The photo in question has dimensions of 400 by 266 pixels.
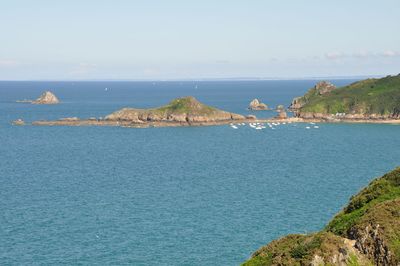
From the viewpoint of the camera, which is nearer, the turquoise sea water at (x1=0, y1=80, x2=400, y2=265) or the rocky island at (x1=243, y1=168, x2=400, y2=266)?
the rocky island at (x1=243, y1=168, x2=400, y2=266)

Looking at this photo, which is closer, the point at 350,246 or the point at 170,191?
the point at 350,246

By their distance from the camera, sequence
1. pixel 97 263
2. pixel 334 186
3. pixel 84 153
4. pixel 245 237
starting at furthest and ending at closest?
pixel 84 153 < pixel 334 186 < pixel 245 237 < pixel 97 263

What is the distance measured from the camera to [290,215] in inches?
2943

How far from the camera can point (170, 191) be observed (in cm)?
9262

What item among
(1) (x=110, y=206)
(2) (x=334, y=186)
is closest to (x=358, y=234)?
(1) (x=110, y=206)

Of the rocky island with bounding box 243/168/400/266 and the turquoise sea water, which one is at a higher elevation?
the rocky island with bounding box 243/168/400/266

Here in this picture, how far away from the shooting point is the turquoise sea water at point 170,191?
63.3m

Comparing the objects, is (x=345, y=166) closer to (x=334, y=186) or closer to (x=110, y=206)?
(x=334, y=186)

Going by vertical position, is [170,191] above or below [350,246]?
below

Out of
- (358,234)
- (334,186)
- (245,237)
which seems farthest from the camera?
(334,186)

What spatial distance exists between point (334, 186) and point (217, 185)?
20340 millimetres

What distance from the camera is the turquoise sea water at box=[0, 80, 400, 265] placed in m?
63.3

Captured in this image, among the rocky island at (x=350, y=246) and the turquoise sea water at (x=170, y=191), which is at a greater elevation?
the rocky island at (x=350, y=246)

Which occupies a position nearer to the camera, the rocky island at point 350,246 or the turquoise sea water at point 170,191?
the rocky island at point 350,246
